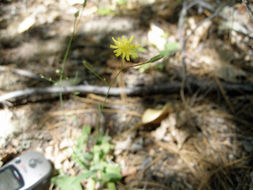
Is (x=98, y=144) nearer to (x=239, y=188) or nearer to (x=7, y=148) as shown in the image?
(x=7, y=148)

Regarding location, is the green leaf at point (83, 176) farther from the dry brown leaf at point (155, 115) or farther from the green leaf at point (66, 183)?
the dry brown leaf at point (155, 115)

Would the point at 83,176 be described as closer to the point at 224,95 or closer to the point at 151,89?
the point at 151,89

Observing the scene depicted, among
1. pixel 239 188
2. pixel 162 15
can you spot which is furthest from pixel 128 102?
Answer: pixel 162 15

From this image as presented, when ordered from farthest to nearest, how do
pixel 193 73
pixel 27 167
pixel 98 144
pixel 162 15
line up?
pixel 162 15, pixel 193 73, pixel 98 144, pixel 27 167

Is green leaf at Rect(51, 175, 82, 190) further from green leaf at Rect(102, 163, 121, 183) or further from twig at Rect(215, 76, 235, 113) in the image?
twig at Rect(215, 76, 235, 113)

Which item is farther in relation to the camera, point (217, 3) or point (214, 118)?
point (217, 3)

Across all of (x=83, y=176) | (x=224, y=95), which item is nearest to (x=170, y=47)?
(x=224, y=95)

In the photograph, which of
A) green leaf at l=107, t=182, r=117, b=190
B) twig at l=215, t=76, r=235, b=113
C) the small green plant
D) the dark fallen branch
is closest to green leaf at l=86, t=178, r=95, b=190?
the small green plant
